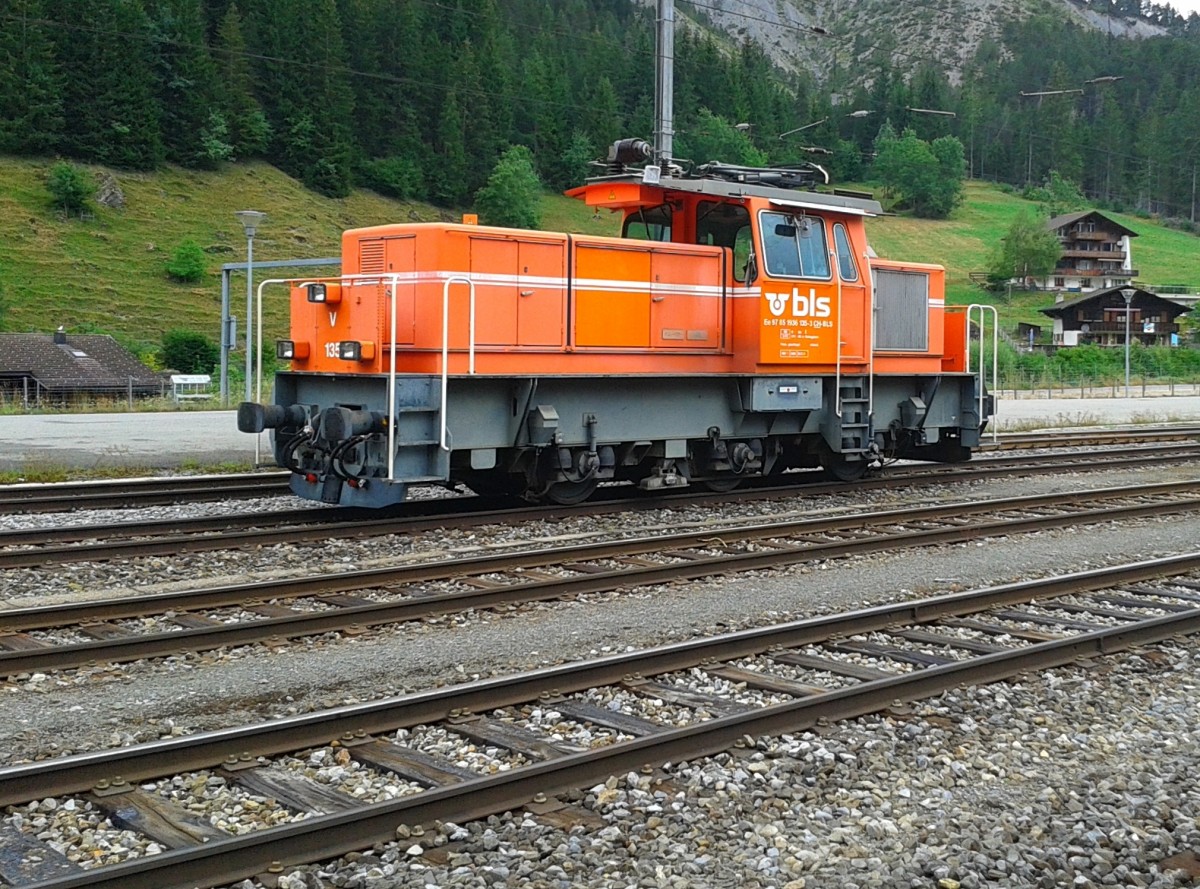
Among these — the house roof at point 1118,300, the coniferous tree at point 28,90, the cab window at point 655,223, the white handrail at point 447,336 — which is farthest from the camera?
the house roof at point 1118,300

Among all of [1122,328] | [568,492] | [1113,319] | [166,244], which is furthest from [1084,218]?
[568,492]

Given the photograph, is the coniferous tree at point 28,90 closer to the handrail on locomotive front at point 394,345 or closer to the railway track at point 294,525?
the railway track at point 294,525

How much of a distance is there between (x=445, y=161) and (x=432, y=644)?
102005mm

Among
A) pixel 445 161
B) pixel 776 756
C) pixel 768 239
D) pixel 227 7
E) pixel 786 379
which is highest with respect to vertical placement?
pixel 227 7

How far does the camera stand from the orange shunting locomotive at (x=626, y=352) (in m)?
11.7

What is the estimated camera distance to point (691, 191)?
1392 centimetres

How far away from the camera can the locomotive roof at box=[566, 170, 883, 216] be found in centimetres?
1384

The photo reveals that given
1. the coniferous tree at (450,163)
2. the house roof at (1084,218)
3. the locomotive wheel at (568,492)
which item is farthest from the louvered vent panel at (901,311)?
the house roof at (1084,218)

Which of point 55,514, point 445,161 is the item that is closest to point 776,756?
point 55,514

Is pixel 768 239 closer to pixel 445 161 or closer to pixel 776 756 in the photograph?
pixel 776 756

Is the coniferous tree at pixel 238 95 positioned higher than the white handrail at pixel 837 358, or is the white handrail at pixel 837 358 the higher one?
the coniferous tree at pixel 238 95

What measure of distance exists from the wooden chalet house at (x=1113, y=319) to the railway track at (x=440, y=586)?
8342 centimetres

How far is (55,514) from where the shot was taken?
42.6 feet

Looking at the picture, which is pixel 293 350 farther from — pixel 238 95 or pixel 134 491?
pixel 238 95
